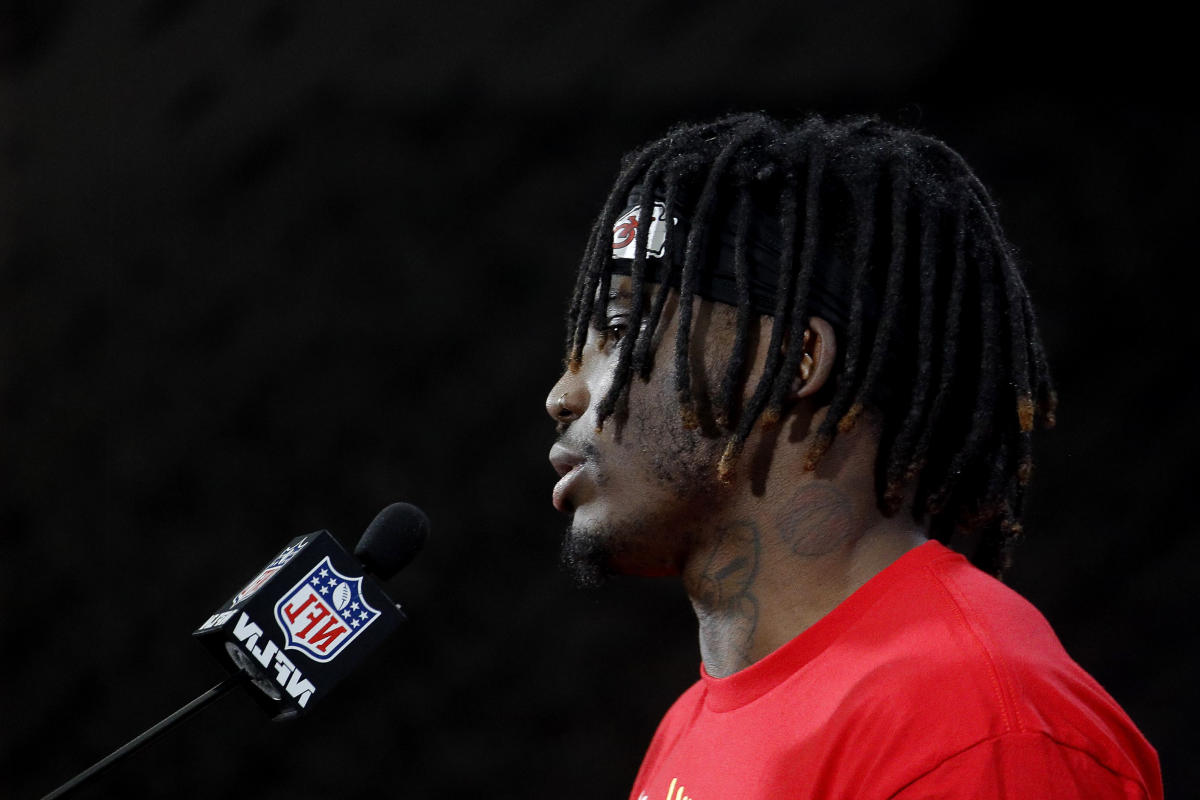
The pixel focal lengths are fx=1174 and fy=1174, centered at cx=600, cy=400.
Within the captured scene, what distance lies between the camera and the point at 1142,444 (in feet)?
5.48

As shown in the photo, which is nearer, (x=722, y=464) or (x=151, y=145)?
(x=722, y=464)

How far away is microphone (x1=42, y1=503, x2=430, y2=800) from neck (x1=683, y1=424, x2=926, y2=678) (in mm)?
276

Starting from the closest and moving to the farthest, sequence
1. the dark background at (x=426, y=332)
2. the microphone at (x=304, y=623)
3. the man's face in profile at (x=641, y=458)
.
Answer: the microphone at (x=304, y=623), the man's face in profile at (x=641, y=458), the dark background at (x=426, y=332)

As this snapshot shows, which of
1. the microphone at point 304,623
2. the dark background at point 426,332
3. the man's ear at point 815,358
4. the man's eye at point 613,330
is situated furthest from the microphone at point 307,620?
the dark background at point 426,332

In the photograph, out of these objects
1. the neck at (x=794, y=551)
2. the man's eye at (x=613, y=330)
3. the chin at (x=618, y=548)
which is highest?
the man's eye at (x=613, y=330)

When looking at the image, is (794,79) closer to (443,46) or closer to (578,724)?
(443,46)

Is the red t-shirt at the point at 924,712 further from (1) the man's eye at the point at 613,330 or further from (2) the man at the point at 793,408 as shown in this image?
(1) the man's eye at the point at 613,330

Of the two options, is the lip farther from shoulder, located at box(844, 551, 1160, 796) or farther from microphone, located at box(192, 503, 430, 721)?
shoulder, located at box(844, 551, 1160, 796)

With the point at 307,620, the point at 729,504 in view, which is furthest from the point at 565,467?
the point at 307,620

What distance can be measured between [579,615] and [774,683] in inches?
33.5

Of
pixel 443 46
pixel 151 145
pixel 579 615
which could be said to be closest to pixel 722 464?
pixel 579 615

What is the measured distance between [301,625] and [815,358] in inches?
18.2

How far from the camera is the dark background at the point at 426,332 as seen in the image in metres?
1.67

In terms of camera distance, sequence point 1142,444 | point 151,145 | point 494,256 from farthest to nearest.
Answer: point 151,145, point 494,256, point 1142,444
